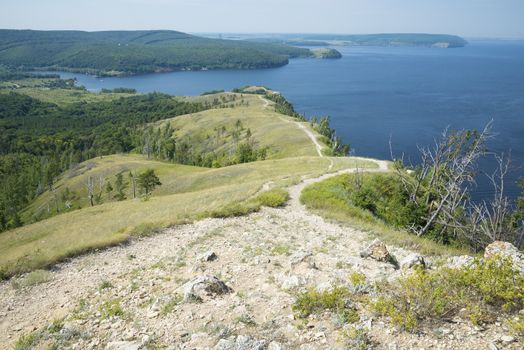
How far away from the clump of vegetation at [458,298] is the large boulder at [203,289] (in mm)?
5081

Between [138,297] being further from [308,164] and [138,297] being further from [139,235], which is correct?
[308,164]

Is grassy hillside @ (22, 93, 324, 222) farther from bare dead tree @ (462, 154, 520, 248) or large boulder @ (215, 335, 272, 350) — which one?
large boulder @ (215, 335, 272, 350)

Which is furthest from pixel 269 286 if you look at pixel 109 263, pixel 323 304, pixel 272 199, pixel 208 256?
pixel 272 199

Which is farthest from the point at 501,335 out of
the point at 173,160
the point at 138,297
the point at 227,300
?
the point at 173,160

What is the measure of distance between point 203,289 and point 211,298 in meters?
0.41

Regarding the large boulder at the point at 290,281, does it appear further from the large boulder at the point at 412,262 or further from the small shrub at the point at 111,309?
the small shrub at the point at 111,309

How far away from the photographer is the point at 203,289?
12195mm

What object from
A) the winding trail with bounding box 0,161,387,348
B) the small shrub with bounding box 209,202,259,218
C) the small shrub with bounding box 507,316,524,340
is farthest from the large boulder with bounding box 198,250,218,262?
the small shrub with bounding box 507,316,524,340

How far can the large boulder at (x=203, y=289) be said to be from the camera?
1198cm

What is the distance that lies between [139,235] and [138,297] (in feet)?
24.3

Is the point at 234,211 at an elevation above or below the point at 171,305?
below

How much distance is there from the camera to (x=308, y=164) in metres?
50.9

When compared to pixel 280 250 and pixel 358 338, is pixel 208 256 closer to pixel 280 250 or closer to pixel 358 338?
pixel 280 250

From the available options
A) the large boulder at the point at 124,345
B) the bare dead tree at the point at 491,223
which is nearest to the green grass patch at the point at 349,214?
the bare dead tree at the point at 491,223
